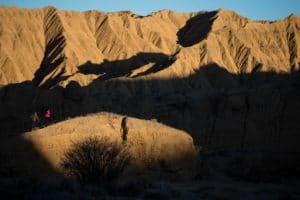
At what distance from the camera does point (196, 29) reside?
144625 millimetres

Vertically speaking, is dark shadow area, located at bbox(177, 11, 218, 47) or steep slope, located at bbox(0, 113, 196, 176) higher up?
dark shadow area, located at bbox(177, 11, 218, 47)

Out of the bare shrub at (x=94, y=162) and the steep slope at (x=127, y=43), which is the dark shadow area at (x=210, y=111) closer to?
the bare shrub at (x=94, y=162)

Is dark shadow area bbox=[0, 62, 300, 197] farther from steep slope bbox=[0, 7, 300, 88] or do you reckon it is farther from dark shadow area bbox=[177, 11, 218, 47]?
dark shadow area bbox=[177, 11, 218, 47]

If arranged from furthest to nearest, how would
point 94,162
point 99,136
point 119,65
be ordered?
1. point 119,65
2. point 99,136
3. point 94,162

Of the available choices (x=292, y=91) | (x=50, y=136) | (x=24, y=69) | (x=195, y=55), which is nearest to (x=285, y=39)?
(x=195, y=55)

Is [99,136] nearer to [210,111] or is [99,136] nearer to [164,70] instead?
[210,111]

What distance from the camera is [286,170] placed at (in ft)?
116

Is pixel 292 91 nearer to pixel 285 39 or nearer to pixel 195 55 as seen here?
pixel 195 55

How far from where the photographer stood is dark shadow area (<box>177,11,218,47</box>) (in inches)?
5418

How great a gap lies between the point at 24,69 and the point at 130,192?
343ft

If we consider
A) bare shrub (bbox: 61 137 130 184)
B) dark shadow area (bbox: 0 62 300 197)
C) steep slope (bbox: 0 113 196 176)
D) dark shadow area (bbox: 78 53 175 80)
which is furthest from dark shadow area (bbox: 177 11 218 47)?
bare shrub (bbox: 61 137 130 184)

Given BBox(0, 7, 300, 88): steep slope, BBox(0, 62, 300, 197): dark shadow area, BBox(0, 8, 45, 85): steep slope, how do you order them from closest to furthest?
BBox(0, 62, 300, 197): dark shadow area < BBox(0, 8, 45, 85): steep slope < BBox(0, 7, 300, 88): steep slope

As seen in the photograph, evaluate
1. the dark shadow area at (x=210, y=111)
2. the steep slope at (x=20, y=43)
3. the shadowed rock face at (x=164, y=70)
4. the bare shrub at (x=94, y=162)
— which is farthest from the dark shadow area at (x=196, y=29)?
the bare shrub at (x=94, y=162)

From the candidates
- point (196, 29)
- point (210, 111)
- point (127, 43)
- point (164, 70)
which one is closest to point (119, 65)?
point (127, 43)
